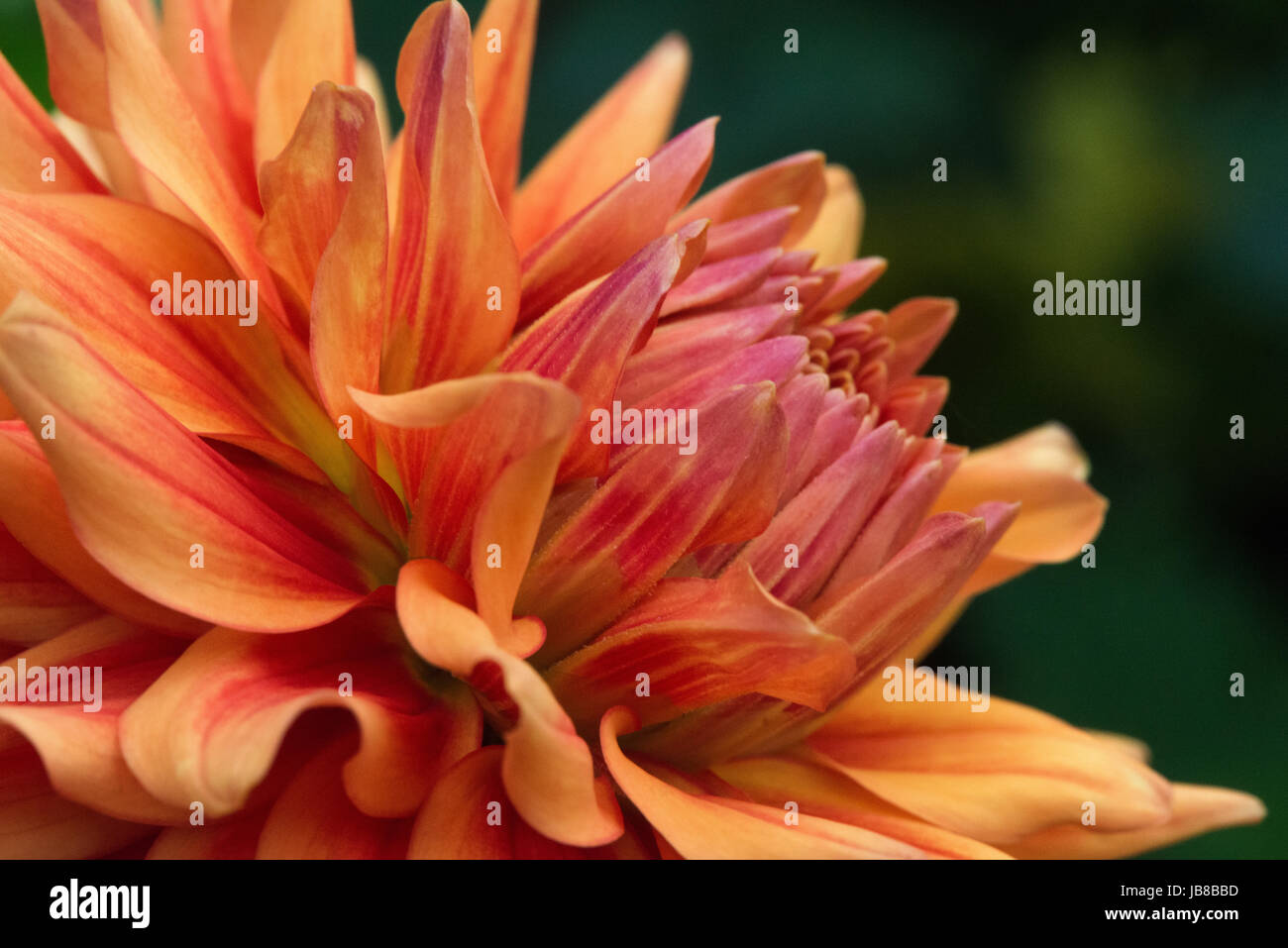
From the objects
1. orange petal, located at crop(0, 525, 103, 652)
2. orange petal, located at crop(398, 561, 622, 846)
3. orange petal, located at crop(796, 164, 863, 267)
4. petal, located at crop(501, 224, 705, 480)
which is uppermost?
orange petal, located at crop(796, 164, 863, 267)

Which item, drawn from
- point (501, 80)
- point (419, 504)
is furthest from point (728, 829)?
point (501, 80)

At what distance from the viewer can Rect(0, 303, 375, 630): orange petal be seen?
1.39 ft

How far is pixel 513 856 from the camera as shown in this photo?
51 centimetres

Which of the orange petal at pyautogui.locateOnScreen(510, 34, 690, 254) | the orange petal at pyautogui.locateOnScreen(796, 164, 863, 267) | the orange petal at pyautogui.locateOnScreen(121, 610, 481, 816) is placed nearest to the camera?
the orange petal at pyautogui.locateOnScreen(121, 610, 481, 816)

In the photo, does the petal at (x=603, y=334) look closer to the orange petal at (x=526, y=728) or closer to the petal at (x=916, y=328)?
the orange petal at (x=526, y=728)

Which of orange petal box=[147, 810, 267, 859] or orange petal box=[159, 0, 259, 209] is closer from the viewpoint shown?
orange petal box=[147, 810, 267, 859]

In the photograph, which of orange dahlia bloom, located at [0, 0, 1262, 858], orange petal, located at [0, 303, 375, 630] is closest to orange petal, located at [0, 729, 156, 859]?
orange dahlia bloom, located at [0, 0, 1262, 858]

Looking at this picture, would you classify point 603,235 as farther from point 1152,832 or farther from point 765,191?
point 1152,832

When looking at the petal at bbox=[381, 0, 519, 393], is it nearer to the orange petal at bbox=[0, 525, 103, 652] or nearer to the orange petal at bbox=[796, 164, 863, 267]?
the orange petal at bbox=[0, 525, 103, 652]

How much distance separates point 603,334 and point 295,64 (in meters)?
0.25

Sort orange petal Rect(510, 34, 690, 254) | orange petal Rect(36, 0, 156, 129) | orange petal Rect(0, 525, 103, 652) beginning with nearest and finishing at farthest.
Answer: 1. orange petal Rect(0, 525, 103, 652)
2. orange petal Rect(36, 0, 156, 129)
3. orange petal Rect(510, 34, 690, 254)
